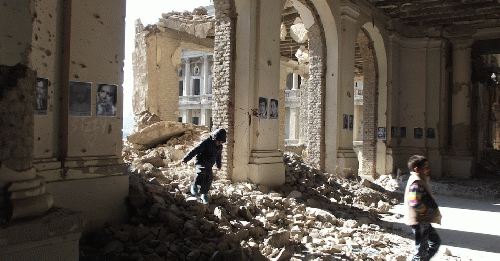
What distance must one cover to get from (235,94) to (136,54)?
5.94m

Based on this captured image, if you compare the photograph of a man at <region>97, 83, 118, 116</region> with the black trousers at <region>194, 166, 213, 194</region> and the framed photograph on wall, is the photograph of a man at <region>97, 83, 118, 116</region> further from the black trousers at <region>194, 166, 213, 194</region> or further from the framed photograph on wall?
the framed photograph on wall

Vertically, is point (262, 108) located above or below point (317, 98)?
below

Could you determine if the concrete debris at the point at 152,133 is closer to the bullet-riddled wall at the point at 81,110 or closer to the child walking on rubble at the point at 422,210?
the bullet-riddled wall at the point at 81,110

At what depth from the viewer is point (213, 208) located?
6027 millimetres

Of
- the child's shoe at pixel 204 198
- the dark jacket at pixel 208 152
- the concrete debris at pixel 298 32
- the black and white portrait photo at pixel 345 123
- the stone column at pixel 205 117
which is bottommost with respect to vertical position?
the child's shoe at pixel 204 198

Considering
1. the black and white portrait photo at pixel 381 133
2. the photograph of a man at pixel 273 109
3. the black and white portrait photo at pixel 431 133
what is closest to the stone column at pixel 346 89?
the black and white portrait photo at pixel 381 133

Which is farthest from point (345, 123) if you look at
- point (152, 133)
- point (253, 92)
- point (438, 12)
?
point (152, 133)

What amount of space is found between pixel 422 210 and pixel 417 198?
14cm

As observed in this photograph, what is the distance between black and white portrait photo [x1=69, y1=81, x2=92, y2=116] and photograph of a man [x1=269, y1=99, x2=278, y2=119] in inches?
181

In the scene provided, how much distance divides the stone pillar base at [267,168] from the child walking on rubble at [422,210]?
170 inches

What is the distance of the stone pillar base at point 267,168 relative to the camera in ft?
27.1

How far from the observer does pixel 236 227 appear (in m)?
5.59

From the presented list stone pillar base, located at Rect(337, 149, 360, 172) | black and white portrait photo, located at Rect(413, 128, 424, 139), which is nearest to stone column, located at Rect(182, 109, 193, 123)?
black and white portrait photo, located at Rect(413, 128, 424, 139)

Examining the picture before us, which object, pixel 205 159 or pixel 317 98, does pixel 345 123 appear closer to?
pixel 317 98
